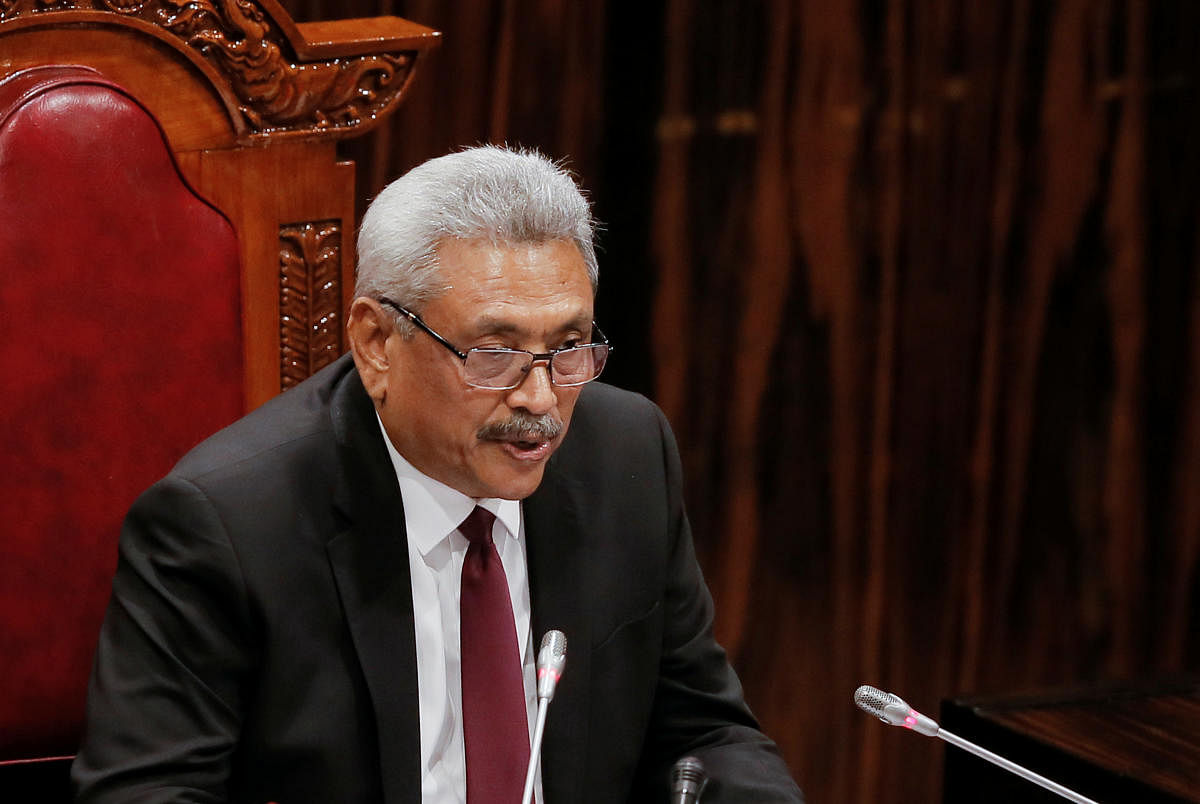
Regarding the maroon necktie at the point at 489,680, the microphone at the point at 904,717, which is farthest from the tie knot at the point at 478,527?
the microphone at the point at 904,717

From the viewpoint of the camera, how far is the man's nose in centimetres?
152

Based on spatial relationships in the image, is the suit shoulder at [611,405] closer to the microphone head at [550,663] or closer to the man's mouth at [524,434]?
the man's mouth at [524,434]

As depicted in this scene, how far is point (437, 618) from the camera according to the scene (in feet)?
5.34

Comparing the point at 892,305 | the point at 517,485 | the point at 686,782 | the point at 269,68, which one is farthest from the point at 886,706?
the point at 892,305

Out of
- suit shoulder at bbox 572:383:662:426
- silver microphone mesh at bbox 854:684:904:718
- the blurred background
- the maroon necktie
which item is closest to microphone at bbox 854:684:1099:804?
silver microphone mesh at bbox 854:684:904:718

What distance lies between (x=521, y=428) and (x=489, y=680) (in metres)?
0.27

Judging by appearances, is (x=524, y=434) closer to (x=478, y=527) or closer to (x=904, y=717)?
(x=478, y=527)

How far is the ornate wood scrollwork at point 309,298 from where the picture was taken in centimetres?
179

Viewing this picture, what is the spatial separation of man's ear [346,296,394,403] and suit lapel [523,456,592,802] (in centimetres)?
22

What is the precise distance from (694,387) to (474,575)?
3.21 feet

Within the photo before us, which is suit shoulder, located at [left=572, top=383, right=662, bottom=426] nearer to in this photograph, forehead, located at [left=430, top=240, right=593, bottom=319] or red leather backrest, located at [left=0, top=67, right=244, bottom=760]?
forehead, located at [left=430, top=240, right=593, bottom=319]

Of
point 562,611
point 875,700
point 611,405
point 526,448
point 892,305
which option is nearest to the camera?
point 875,700

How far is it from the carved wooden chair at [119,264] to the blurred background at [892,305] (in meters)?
0.49

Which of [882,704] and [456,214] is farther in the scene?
[456,214]
